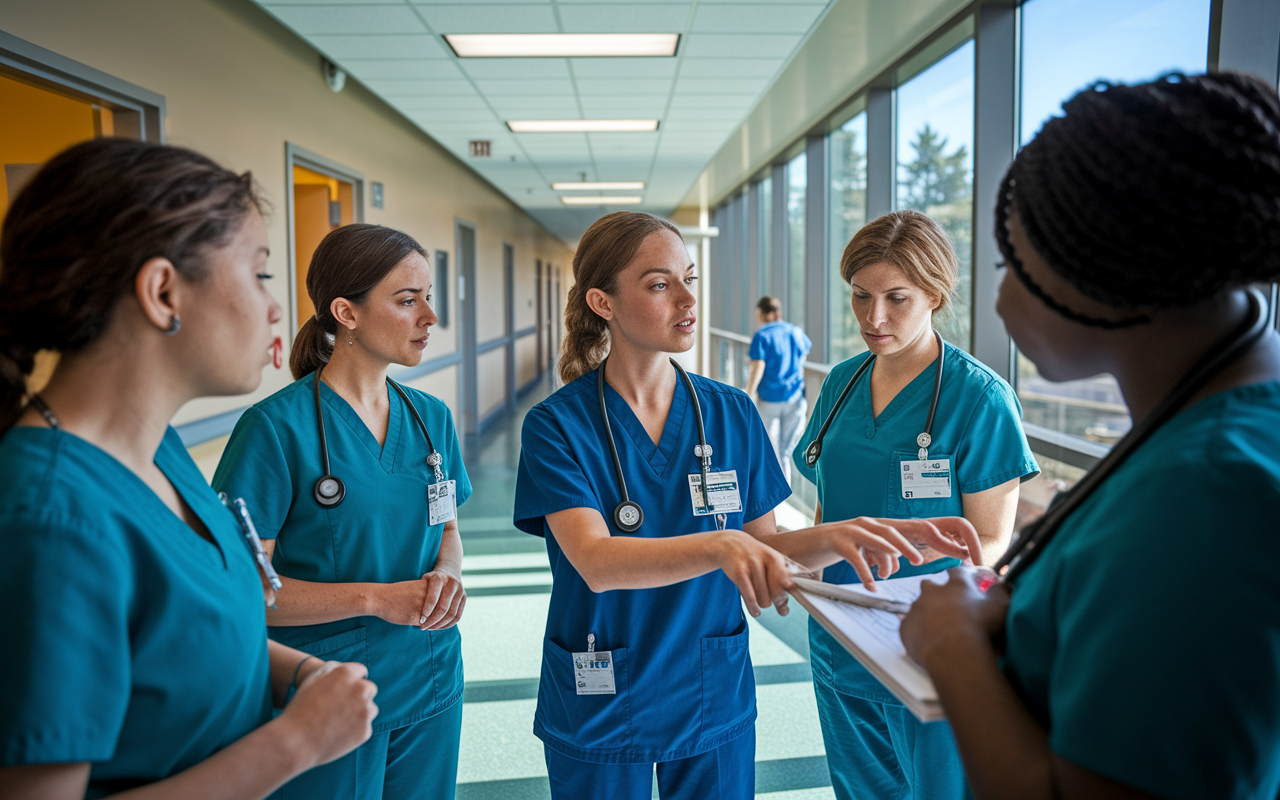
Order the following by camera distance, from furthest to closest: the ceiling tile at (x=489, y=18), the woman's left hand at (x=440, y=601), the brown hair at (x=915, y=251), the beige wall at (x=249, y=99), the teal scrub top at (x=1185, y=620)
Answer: the ceiling tile at (x=489, y=18) < the beige wall at (x=249, y=99) < the brown hair at (x=915, y=251) < the woman's left hand at (x=440, y=601) < the teal scrub top at (x=1185, y=620)

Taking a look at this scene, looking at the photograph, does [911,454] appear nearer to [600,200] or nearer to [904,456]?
[904,456]

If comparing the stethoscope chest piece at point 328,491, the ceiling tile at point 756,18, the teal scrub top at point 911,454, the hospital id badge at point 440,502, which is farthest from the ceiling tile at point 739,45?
the stethoscope chest piece at point 328,491

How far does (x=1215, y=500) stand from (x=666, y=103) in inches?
214

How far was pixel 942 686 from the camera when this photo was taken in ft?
2.40

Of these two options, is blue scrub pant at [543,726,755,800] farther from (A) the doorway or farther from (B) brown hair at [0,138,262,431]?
(A) the doorway

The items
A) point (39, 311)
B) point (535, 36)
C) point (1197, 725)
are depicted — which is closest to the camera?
point (1197, 725)

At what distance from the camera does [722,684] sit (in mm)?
1378

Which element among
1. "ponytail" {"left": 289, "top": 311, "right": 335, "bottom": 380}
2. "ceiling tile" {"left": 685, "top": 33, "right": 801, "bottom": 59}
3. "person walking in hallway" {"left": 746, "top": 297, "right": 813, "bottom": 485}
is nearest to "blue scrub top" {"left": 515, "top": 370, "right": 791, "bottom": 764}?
"ponytail" {"left": 289, "top": 311, "right": 335, "bottom": 380}

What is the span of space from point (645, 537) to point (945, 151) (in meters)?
3.92

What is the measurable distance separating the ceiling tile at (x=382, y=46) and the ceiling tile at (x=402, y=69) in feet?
0.27

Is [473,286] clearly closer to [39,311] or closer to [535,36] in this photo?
[535,36]

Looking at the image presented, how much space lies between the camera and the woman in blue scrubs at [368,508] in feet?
4.64

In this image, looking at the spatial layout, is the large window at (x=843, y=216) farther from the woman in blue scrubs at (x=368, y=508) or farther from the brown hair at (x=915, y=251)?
the woman in blue scrubs at (x=368, y=508)

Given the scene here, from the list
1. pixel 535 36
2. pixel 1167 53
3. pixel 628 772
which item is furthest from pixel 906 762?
pixel 535 36
